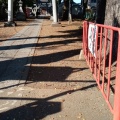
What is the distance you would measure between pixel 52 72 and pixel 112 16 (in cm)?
219

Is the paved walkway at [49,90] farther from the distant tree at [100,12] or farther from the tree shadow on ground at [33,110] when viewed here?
the distant tree at [100,12]

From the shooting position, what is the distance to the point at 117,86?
3.75 meters

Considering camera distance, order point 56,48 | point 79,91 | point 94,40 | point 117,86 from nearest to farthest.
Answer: point 117,86 < point 79,91 < point 94,40 < point 56,48

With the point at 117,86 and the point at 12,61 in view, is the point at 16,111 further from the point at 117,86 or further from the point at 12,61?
the point at 12,61

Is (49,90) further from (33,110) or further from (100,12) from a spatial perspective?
(100,12)

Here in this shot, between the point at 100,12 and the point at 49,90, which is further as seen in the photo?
the point at 100,12

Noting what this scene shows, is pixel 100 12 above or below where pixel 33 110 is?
above

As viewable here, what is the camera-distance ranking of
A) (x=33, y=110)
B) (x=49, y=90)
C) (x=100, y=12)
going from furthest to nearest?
1. (x=100, y=12)
2. (x=49, y=90)
3. (x=33, y=110)

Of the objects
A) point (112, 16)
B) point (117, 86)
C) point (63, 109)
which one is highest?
point (112, 16)

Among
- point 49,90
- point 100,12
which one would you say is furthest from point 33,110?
point 100,12

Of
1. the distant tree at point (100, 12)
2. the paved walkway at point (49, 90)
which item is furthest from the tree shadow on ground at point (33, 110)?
the distant tree at point (100, 12)

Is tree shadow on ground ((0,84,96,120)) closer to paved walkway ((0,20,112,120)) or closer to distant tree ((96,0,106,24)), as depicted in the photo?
paved walkway ((0,20,112,120))

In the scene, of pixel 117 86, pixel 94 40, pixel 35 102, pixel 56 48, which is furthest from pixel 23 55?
pixel 117 86

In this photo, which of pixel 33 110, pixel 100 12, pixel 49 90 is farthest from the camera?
pixel 100 12
